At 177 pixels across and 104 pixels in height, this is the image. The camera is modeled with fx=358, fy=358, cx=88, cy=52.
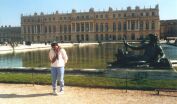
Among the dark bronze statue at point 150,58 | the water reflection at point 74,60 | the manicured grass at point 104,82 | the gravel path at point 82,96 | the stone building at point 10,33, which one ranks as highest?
the stone building at point 10,33

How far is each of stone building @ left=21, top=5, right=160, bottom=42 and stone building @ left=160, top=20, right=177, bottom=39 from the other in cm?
936

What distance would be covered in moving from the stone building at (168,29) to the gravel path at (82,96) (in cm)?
11330

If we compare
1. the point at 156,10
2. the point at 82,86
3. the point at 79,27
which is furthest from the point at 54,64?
the point at 79,27

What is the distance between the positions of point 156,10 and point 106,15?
17.2 m

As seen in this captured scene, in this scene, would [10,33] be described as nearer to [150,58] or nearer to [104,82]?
[150,58]

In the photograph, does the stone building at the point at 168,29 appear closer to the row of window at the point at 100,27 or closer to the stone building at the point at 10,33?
the row of window at the point at 100,27

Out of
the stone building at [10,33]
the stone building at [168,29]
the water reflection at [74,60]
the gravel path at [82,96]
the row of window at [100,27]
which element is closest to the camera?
the gravel path at [82,96]

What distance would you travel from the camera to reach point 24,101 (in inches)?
401

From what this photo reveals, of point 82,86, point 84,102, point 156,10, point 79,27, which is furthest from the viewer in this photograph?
point 79,27

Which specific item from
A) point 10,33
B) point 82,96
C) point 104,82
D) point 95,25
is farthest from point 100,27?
point 82,96

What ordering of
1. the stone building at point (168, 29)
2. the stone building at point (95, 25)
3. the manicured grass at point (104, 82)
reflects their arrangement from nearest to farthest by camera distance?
1. the manicured grass at point (104, 82)
2. the stone building at point (95, 25)
3. the stone building at point (168, 29)

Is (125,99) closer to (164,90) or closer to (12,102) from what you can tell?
(164,90)

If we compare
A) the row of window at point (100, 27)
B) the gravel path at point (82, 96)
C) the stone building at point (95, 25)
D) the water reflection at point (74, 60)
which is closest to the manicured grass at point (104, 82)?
the gravel path at point (82, 96)

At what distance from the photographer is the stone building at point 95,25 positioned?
11756 centimetres
